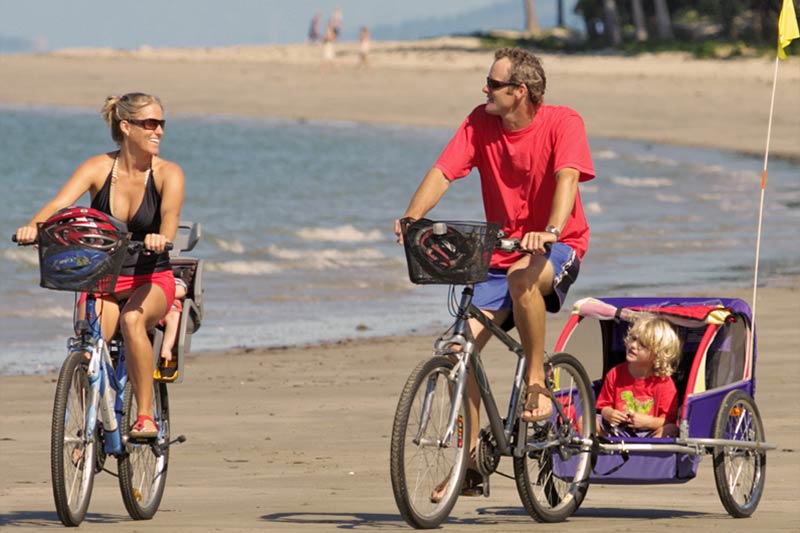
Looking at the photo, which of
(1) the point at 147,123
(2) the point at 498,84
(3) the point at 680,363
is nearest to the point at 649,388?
(3) the point at 680,363

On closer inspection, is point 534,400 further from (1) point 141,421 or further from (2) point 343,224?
(2) point 343,224

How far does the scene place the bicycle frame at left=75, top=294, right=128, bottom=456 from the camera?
609 centimetres

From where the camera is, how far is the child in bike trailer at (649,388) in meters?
6.80

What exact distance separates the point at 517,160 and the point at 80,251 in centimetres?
161

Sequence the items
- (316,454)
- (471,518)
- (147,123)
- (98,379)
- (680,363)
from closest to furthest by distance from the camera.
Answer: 1. (98,379)
2. (147,123)
3. (471,518)
4. (680,363)
5. (316,454)

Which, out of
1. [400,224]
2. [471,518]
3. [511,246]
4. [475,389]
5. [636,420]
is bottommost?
[471,518]

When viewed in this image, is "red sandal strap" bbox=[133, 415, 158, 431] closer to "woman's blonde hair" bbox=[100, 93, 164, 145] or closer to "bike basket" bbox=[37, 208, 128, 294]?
"bike basket" bbox=[37, 208, 128, 294]

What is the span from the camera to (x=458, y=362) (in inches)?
233

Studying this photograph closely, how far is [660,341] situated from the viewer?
22.3 feet

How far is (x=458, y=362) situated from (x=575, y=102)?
34505 mm

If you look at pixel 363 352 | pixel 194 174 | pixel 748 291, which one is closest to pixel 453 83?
pixel 194 174

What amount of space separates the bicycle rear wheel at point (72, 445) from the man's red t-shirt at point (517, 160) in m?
1.53

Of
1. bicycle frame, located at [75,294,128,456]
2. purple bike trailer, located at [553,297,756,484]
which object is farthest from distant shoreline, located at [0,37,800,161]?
bicycle frame, located at [75,294,128,456]

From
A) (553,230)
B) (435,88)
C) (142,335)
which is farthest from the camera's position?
(435,88)
